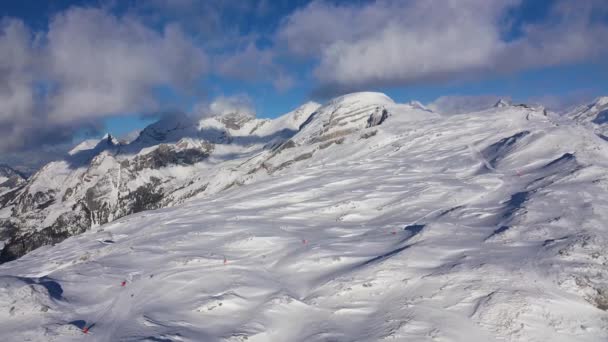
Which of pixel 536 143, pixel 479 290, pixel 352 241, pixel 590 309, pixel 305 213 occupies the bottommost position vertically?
pixel 590 309

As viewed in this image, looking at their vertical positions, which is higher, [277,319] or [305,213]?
[305,213]

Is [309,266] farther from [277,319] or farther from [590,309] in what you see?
[590,309]

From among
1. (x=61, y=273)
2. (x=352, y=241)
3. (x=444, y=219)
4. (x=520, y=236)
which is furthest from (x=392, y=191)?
(x=61, y=273)

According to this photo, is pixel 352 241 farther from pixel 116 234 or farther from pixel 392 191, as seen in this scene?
pixel 116 234

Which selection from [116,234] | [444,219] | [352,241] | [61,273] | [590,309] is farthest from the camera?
[116,234]

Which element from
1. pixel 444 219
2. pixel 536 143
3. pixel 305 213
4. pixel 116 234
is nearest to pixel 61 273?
pixel 116 234

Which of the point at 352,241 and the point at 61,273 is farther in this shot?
the point at 352,241

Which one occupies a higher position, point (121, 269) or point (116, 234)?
point (116, 234)

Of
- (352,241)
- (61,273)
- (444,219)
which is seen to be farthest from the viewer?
(444,219)

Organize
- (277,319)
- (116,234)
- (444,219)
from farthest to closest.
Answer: (116,234) → (444,219) → (277,319)
